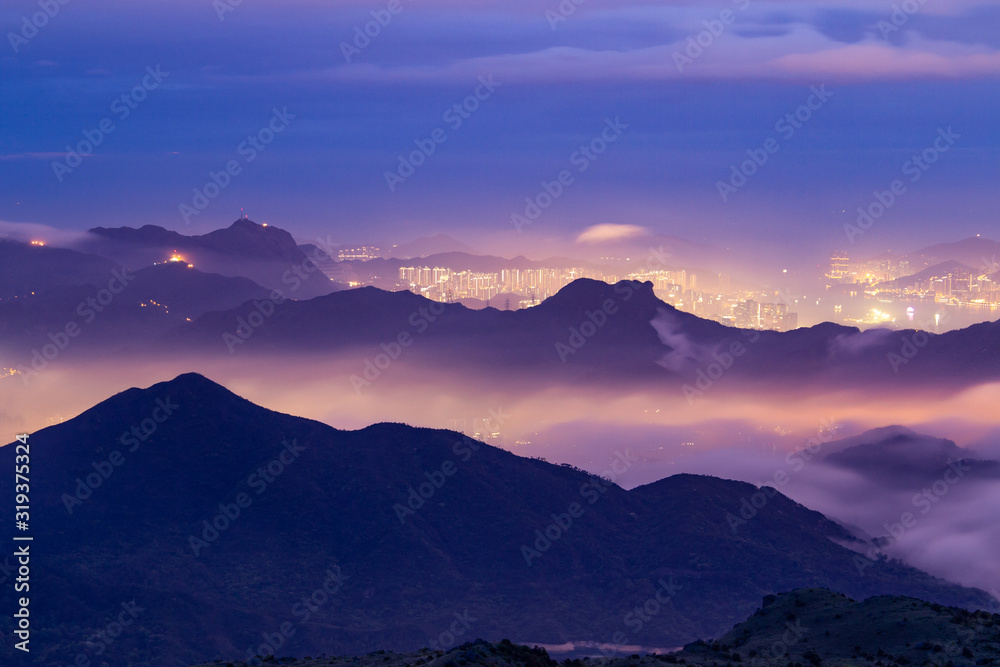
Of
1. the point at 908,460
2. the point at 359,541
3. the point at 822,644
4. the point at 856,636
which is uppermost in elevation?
the point at 856,636

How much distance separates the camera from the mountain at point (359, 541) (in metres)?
122

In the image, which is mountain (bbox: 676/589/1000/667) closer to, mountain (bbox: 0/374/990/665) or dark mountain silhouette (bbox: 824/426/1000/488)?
mountain (bbox: 0/374/990/665)

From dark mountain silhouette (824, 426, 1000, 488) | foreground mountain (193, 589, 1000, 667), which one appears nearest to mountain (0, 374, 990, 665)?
dark mountain silhouette (824, 426, 1000, 488)

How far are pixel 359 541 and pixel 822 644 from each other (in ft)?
317

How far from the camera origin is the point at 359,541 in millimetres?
148875

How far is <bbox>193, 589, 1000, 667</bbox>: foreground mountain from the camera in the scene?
168 feet

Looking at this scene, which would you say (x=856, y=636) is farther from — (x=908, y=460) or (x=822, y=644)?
(x=908, y=460)

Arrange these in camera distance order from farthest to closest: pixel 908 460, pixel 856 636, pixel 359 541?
pixel 908 460, pixel 359 541, pixel 856 636

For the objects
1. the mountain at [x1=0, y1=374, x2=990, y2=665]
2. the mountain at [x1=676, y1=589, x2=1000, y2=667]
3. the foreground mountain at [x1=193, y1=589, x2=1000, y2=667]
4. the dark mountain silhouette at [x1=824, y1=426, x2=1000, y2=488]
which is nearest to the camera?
the foreground mountain at [x1=193, y1=589, x2=1000, y2=667]

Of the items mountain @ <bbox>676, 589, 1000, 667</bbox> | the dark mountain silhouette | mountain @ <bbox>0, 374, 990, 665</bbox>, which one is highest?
mountain @ <bbox>676, 589, 1000, 667</bbox>

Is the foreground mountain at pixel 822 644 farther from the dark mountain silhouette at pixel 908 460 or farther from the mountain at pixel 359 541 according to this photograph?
the dark mountain silhouette at pixel 908 460

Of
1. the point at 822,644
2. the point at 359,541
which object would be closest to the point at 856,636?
the point at 822,644

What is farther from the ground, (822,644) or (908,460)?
(822,644)

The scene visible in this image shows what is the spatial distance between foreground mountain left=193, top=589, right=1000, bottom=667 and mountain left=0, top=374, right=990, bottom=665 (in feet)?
204
